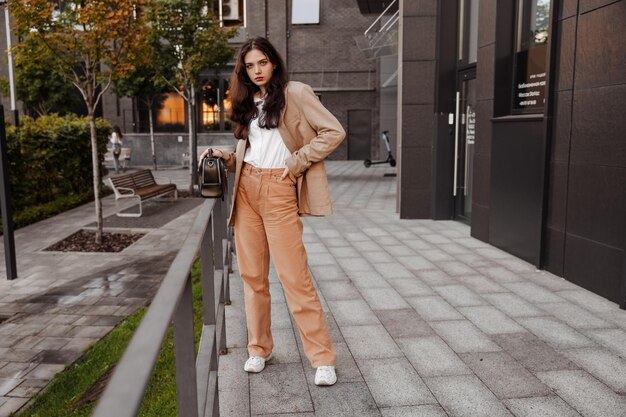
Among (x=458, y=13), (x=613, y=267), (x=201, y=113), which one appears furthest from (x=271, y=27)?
(x=613, y=267)

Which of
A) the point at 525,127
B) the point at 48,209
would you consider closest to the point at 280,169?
the point at 525,127

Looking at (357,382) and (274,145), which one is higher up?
(274,145)

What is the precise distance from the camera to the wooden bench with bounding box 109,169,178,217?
1234cm

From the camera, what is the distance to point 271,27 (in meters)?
29.7

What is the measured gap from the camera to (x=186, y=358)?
5.25 feet

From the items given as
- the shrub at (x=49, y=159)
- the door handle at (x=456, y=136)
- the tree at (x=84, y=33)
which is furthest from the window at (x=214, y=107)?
the door handle at (x=456, y=136)

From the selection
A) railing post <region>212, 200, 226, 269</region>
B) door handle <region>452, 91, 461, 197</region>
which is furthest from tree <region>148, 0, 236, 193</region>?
railing post <region>212, 200, 226, 269</region>

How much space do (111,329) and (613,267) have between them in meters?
4.54

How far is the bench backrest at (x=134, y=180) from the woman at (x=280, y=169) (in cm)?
973

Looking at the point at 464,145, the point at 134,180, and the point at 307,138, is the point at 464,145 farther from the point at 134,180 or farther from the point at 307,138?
the point at 134,180

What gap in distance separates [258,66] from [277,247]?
100cm

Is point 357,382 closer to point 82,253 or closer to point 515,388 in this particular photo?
point 515,388

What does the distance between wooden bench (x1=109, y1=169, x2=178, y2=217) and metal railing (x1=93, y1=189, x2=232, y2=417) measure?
973 centimetres

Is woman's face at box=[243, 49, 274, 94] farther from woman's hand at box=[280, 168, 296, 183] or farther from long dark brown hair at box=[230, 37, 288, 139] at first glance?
woman's hand at box=[280, 168, 296, 183]
